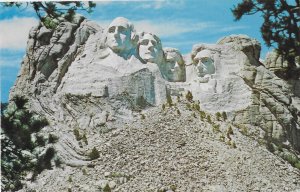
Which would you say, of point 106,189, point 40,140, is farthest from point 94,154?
point 40,140

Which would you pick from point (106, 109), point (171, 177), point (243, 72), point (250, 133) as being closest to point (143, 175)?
point (171, 177)

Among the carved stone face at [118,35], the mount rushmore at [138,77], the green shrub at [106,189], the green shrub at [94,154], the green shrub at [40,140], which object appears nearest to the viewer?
the green shrub at [40,140]

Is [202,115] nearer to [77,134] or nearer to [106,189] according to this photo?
[77,134]

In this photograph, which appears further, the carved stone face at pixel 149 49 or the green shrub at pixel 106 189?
the carved stone face at pixel 149 49

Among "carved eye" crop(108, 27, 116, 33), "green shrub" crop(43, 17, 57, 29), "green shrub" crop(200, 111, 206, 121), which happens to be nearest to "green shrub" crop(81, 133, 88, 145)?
"carved eye" crop(108, 27, 116, 33)

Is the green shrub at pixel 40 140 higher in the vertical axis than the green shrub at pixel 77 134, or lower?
higher

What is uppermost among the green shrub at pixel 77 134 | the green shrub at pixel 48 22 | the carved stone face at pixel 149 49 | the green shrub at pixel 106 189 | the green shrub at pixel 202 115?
the green shrub at pixel 48 22

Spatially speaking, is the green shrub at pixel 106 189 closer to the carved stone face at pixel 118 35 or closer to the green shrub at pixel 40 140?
the carved stone face at pixel 118 35

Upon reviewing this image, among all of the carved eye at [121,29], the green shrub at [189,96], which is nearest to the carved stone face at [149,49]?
the carved eye at [121,29]
